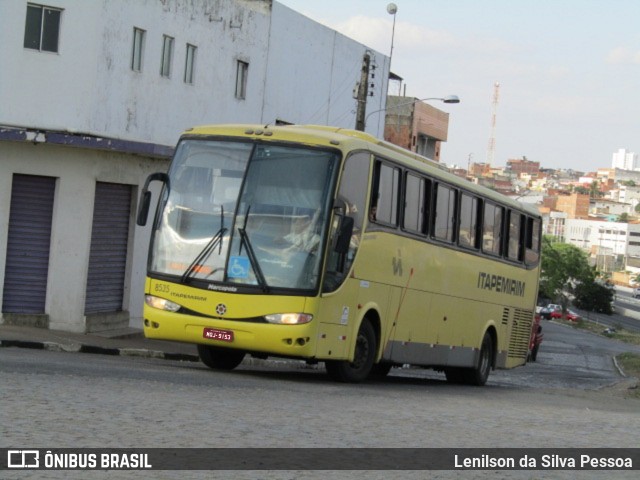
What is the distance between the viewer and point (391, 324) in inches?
748

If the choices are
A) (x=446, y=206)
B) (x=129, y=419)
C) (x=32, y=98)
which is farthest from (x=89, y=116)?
(x=129, y=419)

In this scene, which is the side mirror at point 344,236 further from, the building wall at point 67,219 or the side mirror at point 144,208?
the building wall at point 67,219

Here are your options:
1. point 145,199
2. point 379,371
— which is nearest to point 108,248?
point 379,371

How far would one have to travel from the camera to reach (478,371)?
957 inches

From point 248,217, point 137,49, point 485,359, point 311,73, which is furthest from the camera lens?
point 311,73

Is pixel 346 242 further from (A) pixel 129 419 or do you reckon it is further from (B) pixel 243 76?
(B) pixel 243 76

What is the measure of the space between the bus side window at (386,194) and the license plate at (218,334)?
2.80 metres

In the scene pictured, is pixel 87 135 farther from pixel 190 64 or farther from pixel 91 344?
pixel 190 64

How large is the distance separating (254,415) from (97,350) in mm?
10916

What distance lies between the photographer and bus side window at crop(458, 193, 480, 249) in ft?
72.3

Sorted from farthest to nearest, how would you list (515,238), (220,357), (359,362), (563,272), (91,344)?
(563,272), (515,238), (91,344), (220,357), (359,362)

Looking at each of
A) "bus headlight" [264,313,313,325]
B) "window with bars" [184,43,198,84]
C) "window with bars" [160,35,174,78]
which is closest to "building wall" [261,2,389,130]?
"window with bars" [184,43,198,84]

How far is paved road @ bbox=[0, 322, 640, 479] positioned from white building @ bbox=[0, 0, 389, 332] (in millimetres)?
7184

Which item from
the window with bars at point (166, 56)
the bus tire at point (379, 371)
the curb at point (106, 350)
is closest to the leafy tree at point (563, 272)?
the window with bars at point (166, 56)
